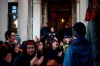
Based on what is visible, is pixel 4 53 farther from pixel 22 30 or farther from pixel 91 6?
pixel 22 30

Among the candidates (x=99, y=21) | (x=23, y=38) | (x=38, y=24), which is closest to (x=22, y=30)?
(x=23, y=38)

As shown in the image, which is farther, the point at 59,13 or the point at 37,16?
the point at 59,13

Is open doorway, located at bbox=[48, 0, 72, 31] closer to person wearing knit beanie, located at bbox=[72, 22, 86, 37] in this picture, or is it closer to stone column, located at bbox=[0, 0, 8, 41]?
stone column, located at bbox=[0, 0, 8, 41]

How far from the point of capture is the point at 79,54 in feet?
18.6

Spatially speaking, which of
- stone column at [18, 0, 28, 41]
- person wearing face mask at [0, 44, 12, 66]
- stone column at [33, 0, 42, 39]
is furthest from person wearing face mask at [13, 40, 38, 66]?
stone column at [33, 0, 42, 39]

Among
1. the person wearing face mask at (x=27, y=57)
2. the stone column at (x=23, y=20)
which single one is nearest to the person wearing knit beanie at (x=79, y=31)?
the person wearing face mask at (x=27, y=57)

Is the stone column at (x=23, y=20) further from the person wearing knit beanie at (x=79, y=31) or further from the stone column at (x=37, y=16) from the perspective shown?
the person wearing knit beanie at (x=79, y=31)

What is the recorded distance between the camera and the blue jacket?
562 cm

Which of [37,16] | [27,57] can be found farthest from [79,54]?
[37,16]

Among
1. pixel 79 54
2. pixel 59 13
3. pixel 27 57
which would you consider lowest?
pixel 27 57

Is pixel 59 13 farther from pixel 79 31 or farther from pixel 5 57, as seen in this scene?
pixel 79 31

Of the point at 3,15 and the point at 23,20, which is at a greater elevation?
the point at 3,15

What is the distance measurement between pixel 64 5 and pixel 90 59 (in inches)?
932

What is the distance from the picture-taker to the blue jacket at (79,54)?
5615 mm
